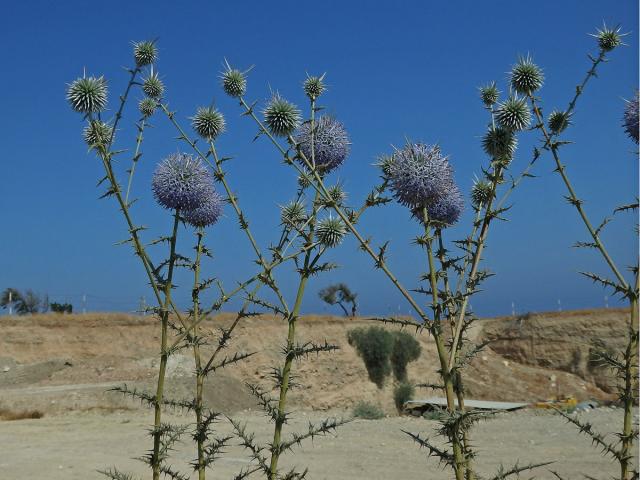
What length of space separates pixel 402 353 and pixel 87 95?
2954 cm

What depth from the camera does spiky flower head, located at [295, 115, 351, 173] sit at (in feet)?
15.4

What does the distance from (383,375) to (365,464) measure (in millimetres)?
19199

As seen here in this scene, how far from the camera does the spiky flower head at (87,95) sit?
4.88 m

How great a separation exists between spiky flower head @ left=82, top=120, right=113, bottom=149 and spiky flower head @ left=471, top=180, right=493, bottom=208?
2.34 m

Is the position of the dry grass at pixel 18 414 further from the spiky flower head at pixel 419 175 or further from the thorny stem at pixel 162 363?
the spiky flower head at pixel 419 175

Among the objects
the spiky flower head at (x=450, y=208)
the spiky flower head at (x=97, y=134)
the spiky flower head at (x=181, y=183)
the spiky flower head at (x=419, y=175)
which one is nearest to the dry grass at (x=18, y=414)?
the spiky flower head at (x=97, y=134)

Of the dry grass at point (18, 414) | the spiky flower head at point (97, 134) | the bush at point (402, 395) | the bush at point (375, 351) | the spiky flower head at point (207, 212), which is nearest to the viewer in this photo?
the spiky flower head at point (97, 134)

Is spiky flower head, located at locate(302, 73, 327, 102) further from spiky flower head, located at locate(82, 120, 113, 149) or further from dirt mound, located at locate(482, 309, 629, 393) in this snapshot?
dirt mound, located at locate(482, 309, 629, 393)

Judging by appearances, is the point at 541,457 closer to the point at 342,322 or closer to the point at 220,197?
the point at 220,197

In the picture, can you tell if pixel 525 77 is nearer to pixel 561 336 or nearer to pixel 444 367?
pixel 444 367

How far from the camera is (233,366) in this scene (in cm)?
2822

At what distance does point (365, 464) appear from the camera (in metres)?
12.9

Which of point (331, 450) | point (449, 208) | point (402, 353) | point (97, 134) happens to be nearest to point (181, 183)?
point (97, 134)

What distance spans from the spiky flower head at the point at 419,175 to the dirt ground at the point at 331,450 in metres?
6.39
